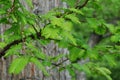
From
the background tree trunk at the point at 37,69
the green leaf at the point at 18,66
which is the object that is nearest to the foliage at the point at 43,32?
the green leaf at the point at 18,66

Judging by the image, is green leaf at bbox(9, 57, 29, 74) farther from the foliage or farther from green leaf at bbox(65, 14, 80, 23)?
green leaf at bbox(65, 14, 80, 23)

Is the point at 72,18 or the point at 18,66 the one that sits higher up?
the point at 72,18

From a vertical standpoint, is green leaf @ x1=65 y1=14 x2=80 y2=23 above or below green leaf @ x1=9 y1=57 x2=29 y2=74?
above

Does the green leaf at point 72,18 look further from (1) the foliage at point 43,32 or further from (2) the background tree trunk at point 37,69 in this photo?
(2) the background tree trunk at point 37,69

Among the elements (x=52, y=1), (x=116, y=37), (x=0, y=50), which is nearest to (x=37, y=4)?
(x=52, y=1)

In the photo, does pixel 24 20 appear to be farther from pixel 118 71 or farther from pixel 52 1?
pixel 118 71

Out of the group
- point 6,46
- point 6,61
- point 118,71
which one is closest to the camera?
point 6,46

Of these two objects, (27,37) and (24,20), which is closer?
Result: (24,20)

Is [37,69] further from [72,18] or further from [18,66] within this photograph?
[18,66]

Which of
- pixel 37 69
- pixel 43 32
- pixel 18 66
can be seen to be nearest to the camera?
pixel 18 66

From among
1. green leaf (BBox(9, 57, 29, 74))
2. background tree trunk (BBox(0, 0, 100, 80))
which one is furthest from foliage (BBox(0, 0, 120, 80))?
background tree trunk (BBox(0, 0, 100, 80))

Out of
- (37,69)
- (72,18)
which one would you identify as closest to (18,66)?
(72,18)

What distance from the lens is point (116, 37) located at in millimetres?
2324

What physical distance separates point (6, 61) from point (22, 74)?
168mm
